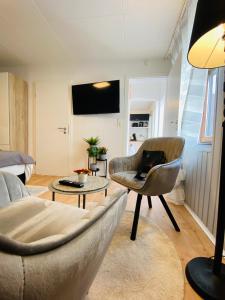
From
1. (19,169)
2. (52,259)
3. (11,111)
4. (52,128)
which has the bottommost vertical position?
(19,169)

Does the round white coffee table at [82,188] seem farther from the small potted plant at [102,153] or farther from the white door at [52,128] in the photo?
the white door at [52,128]

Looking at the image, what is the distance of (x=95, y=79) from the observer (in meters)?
3.58

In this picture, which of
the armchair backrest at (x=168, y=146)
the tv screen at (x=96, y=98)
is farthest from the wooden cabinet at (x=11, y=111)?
the armchair backrest at (x=168, y=146)

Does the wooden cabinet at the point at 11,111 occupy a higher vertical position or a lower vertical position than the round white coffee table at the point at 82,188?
higher

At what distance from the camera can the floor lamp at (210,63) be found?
88 cm

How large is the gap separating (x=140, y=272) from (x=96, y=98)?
3.05 metres

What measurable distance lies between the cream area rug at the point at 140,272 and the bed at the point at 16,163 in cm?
157

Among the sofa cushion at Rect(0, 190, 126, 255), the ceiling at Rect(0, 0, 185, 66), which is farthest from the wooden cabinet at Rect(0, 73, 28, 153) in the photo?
the sofa cushion at Rect(0, 190, 126, 255)

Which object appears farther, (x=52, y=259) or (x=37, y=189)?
(x=37, y=189)

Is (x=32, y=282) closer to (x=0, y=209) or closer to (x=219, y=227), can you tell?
(x=0, y=209)

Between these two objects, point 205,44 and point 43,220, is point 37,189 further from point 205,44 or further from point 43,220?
point 205,44

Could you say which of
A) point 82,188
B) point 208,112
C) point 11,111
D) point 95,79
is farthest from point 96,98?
point 82,188

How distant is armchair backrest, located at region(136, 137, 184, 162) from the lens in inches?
72.3

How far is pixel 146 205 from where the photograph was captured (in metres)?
2.27
